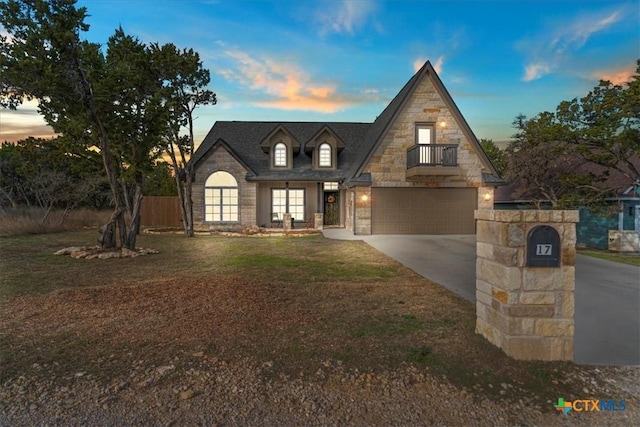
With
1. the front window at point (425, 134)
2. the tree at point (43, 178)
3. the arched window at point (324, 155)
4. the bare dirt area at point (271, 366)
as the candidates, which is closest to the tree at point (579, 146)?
the front window at point (425, 134)

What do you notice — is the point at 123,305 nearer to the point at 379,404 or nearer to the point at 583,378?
the point at 379,404

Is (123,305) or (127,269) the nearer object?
(123,305)

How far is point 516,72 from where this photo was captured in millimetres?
14852

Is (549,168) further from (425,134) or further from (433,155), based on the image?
(425,134)

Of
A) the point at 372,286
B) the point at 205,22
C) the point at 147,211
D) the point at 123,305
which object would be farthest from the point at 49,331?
the point at 147,211

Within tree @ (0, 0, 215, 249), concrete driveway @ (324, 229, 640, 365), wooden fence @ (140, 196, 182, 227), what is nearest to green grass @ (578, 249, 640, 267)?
concrete driveway @ (324, 229, 640, 365)

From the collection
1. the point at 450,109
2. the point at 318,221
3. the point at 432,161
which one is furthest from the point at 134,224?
the point at 450,109

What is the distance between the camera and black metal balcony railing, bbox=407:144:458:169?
15867mm

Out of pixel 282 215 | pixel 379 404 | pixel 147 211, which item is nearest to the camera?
pixel 379 404

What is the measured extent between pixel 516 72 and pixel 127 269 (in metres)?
16.4

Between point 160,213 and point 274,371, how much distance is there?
23029 millimetres

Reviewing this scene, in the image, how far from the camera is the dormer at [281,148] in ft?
66.4

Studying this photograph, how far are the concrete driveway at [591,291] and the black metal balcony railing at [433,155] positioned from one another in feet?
14.1

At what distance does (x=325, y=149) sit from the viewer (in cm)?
2064
